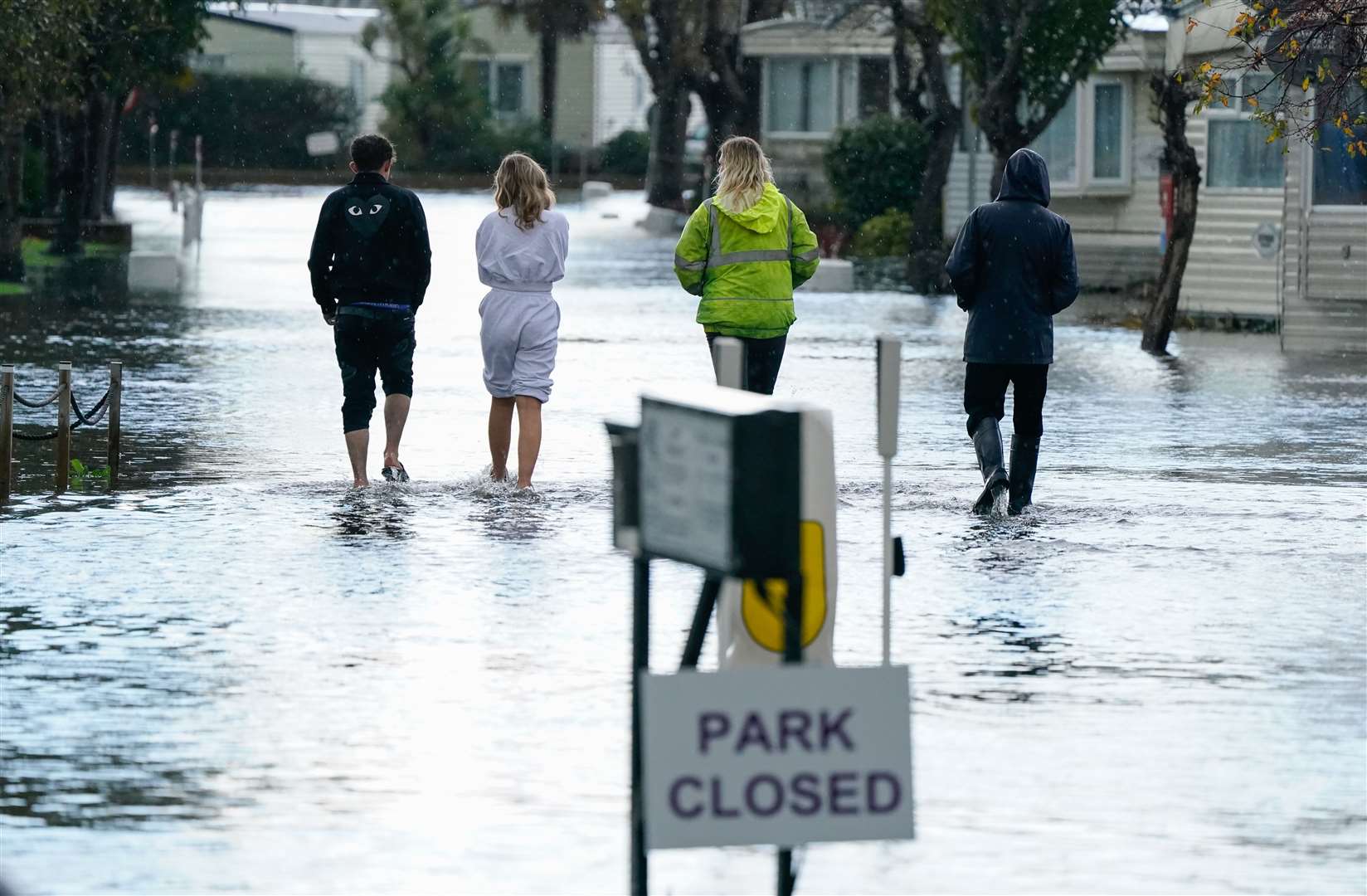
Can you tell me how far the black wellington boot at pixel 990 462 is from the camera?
1129cm

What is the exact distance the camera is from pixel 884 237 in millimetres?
39906

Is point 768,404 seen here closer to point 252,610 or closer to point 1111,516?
point 252,610

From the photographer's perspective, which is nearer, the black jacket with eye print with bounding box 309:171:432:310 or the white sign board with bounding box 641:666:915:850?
the white sign board with bounding box 641:666:915:850

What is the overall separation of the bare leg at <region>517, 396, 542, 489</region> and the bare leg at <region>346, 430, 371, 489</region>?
2.37 ft

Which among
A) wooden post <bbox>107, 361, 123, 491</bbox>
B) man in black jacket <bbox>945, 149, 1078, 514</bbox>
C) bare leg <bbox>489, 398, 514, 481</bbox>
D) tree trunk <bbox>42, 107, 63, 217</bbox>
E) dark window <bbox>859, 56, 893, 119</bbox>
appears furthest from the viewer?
dark window <bbox>859, 56, 893, 119</bbox>

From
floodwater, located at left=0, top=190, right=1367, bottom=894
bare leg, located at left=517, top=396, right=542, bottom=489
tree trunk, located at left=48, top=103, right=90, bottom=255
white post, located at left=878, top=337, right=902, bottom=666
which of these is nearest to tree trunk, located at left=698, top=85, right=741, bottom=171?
tree trunk, located at left=48, top=103, right=90, bottom=255

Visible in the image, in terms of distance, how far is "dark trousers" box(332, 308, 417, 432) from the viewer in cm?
1200

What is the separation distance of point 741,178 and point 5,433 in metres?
3.62

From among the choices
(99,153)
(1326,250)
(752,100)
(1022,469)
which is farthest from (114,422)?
(752,100)

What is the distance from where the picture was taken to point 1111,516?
1145cm

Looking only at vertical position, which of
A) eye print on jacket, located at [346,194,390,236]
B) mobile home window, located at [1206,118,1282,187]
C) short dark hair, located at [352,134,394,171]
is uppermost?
mobile home window, located at [1206,118,1282,187]

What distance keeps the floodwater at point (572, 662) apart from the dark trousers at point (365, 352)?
0.44 metres

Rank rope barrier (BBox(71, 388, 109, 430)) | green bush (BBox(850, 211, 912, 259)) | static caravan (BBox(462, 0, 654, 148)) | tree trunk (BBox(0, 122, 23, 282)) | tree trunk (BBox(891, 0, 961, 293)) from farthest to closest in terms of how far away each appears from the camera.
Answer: static caravan (BBox(462, 0, 654, 148)) < green bush (BBox(850, 211, 912, 259)) < tree trunk (BBox(891, 0, 961, 293)) < tree trunk (BBox(0, 122, 23, 282)) < rope barrier (BBox(71, 388, 109, 430))

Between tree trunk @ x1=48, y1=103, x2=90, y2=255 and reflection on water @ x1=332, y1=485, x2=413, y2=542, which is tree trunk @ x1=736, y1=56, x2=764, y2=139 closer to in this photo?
tree trunk @ x1=48, y1=103, x2=90, y2=255
